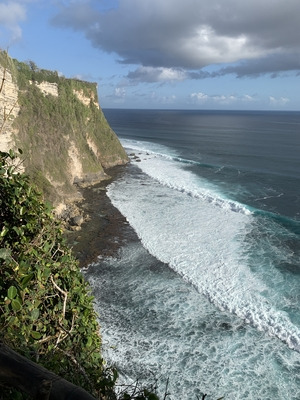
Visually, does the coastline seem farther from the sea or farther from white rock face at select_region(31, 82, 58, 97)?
white rock face at select_region(31, 82, 58, 97)

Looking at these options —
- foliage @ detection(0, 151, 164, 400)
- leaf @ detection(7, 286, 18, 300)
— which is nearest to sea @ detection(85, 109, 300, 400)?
leaf @ detection(7, 286, 18, 300)

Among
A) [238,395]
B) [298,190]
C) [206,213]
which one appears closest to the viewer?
[238,395]

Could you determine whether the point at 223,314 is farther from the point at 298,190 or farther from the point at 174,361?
the point at 298,190

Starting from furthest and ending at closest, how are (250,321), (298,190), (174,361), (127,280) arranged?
(298,190) → (127,280) → (250,321) → (174,361)

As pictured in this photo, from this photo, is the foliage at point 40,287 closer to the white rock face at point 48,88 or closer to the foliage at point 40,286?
the foliage at point 40,286

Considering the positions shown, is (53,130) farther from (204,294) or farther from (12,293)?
(12,293)

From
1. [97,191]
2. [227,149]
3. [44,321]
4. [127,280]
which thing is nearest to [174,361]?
[127,280]

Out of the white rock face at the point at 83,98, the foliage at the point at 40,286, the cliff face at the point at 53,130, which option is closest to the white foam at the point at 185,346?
the foliage at the point at 40,286
